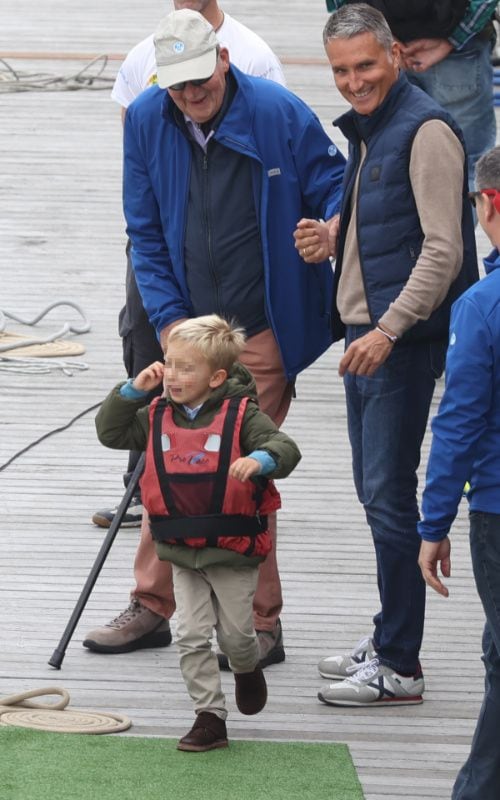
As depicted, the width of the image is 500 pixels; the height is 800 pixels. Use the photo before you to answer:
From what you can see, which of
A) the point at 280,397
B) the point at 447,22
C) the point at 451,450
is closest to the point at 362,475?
the point at 280,397

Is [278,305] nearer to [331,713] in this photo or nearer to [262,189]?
[262,189]

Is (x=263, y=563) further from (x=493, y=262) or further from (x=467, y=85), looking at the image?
(x=467, y=85)

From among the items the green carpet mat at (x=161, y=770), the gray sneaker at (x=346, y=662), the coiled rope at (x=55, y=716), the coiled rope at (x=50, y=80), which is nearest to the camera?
the green carpet mat at (x=161, y=770)

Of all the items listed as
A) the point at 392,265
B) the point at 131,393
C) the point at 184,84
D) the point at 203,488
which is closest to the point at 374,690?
the point at 203,488

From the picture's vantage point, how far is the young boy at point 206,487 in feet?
14.2

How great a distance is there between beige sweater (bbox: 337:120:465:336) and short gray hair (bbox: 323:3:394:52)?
274 mm

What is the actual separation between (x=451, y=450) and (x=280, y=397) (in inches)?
61.2

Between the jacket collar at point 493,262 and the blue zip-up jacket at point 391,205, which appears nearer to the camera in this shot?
the jacket collar at point 493,262

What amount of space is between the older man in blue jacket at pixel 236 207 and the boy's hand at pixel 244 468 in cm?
82

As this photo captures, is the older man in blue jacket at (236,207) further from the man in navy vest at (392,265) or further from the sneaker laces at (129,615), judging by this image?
the sneaker laces at (129,615)

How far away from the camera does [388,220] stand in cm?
441

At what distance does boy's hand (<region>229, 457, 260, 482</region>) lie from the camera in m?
4.17

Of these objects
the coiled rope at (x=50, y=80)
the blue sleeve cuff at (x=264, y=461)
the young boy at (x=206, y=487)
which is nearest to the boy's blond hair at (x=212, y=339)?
the young boy at (x=206, y=487)

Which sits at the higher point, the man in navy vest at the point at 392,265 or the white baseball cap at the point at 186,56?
the white baseball cap at the point at 186,56
